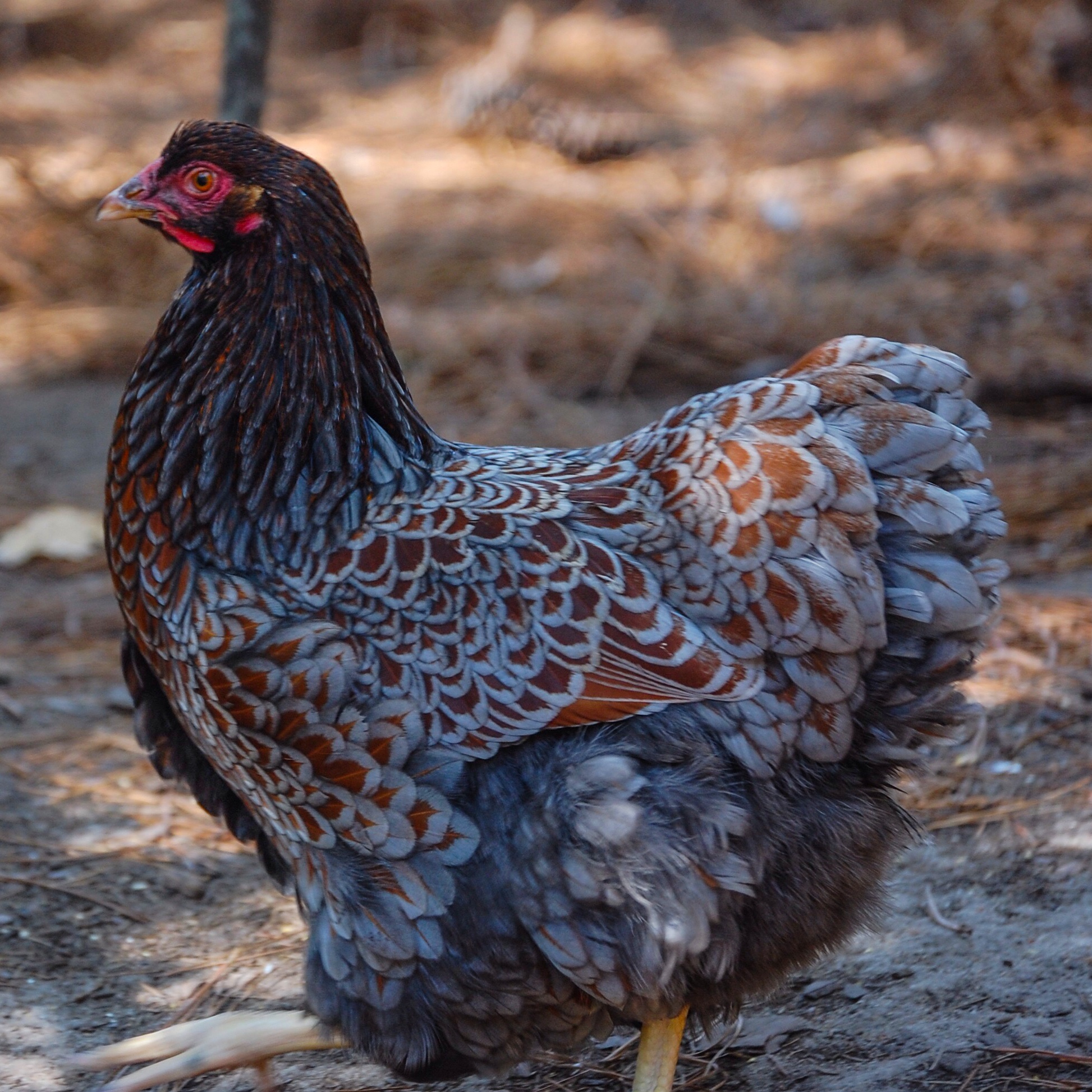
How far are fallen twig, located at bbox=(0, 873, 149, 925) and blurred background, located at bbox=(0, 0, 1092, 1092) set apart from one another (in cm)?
1

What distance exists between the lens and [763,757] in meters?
2.42

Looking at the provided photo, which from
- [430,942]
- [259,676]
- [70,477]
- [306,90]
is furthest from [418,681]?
[306,90]

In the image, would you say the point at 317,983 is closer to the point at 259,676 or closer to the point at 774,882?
the point at 259,676

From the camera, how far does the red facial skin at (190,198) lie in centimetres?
267

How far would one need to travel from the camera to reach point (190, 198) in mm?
2697

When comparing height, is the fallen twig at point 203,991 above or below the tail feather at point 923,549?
below

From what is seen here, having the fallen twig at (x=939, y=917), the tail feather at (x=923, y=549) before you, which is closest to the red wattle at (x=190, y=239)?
the tail feather at (x=923, y=549)

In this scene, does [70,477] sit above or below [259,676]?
Result: above

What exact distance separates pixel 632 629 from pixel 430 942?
0.74 metres

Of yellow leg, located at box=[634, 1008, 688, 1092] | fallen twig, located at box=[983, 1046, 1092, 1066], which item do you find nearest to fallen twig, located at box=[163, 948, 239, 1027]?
yellow leg, located at box=[634, 1008, 688, 1092]

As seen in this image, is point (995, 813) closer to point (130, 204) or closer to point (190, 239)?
point (190, 239)

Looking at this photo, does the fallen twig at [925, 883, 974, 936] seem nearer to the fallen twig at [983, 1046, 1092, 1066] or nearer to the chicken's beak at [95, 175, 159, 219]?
the fallen twig at [983, 1046, 1092, 1066]

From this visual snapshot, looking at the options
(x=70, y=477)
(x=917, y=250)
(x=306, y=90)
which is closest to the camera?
(x=70, y=477)

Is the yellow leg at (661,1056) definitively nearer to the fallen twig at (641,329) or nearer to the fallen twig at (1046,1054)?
the fallen twig at (1046,1054)
